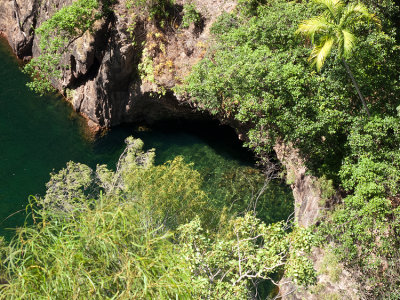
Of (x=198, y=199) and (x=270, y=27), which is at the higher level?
(x=270, y=27)

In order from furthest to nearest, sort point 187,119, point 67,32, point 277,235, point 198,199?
point 187,119, point 67,32, point 198,199, point 277,235

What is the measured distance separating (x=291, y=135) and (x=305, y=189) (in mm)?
5111

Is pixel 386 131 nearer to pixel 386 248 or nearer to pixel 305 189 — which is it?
pixel 386 248

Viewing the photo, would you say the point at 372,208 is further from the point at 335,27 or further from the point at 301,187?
the point at 301,187

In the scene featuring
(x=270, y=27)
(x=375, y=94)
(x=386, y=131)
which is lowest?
(x=386, y=131)

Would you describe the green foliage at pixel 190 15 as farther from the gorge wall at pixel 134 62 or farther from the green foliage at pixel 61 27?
the green foliage at pixel 61 27

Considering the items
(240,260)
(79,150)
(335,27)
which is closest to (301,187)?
(335,27)

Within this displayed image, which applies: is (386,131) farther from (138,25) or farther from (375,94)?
(138,25)

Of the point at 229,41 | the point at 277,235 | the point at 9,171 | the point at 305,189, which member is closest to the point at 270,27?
the point at 229,41

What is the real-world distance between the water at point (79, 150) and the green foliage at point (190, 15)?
22.6ft

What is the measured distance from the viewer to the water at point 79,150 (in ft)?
75.6

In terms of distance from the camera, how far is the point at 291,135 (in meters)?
16.2

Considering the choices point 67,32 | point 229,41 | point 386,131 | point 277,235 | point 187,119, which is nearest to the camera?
point 277,235

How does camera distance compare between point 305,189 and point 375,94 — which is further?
point 305,189
